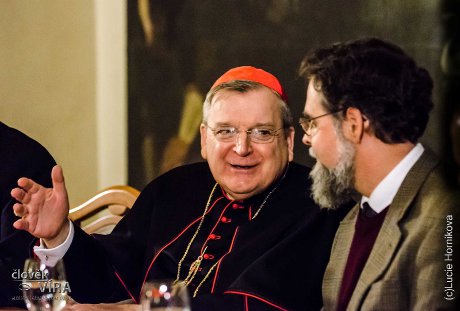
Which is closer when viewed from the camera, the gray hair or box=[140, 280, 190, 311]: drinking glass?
box=[140, 280, 190, 311]: drinking glass

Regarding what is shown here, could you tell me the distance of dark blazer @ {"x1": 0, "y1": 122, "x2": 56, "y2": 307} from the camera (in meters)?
3.74

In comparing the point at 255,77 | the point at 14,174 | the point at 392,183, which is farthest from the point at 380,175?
the point at 14,174

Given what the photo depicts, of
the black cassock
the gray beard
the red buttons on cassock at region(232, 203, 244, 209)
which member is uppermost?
the gray beard

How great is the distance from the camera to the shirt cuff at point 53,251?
10.7ft

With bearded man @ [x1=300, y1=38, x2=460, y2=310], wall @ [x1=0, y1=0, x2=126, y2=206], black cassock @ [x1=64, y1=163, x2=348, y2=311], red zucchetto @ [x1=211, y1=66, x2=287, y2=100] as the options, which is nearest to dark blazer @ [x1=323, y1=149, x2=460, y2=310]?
bearded man @ [x1=300, y1=38, x2=460, y2=310]

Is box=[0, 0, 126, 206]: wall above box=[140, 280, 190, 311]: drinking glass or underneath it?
above

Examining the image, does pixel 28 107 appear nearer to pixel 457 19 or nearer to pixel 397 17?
pixel 397 17

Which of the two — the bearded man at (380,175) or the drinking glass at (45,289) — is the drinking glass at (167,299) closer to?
the drinking glass at (45,289)

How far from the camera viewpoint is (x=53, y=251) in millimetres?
3287

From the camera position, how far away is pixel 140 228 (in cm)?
Result: 363

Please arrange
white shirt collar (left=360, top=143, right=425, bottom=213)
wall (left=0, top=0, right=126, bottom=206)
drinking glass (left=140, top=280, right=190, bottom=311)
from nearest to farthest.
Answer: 1. drinking glass (left=140, top=280, right=190, bottom=311)
2. white shirt collar (left=360, top=143, right=425, bottom=213)
3. wall (left=0, top=0, right=126, bottom=206)

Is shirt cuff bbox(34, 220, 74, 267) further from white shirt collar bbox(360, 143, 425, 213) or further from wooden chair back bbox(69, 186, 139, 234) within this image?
white shirt collar bbox(360, 143, 425, 213)

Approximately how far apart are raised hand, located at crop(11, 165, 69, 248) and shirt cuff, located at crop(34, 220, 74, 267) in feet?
0.23

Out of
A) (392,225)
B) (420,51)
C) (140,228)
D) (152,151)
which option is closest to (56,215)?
(140,228)
